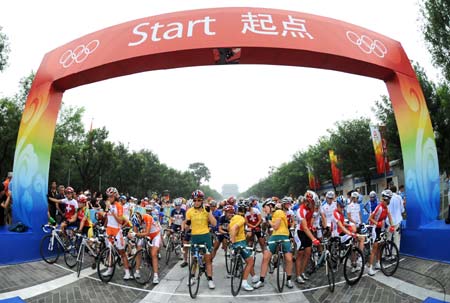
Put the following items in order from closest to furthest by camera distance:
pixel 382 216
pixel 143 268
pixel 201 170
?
pixel 382 216
pixel 143 268
pixel 201 170

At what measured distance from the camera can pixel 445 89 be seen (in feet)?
61.8

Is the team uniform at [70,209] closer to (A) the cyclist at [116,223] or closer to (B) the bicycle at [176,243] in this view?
(A) the cyclist at [116,223]

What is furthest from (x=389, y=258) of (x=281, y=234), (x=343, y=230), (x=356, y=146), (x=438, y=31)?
(x=356, y=146)

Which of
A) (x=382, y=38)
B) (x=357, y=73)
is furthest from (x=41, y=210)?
(x=382, y=38)

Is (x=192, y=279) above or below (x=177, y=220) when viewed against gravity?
below

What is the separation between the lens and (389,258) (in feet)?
28.2

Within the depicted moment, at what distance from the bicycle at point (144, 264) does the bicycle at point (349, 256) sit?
4.68 m

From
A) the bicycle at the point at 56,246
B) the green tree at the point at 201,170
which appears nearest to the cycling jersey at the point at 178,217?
the bicycle at the point at 56,246

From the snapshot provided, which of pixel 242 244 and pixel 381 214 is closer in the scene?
pixel 242 244

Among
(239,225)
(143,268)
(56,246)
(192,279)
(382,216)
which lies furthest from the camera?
(56,246)

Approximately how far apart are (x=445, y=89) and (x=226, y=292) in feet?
58.3

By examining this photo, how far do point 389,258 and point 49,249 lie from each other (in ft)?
30.5

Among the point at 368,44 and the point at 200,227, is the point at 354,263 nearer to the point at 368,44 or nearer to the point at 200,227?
the point at 200,227

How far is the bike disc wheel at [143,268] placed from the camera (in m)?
8.44
